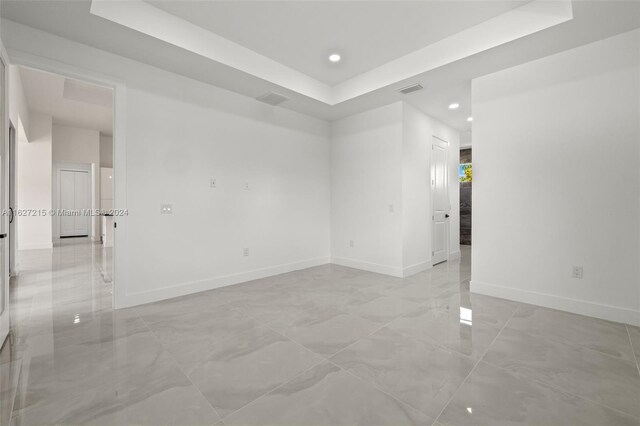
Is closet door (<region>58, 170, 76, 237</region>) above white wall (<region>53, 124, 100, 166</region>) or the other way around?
the other way around

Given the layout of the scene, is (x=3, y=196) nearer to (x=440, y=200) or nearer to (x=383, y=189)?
(x=383, y=189)

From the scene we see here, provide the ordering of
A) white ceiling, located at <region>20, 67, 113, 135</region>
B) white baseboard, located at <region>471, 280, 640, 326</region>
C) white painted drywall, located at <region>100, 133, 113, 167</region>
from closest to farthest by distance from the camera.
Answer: white baseboard, located at <region>471, 280, 640, 326</region>
white ceiling, located at <region>20, 67, 113, 135</region>
white painted drywall, located at <region>100, 133, 113, 167</region>

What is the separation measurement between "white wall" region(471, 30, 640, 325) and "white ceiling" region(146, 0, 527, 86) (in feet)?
3.38

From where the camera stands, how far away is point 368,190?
4984 millimetres

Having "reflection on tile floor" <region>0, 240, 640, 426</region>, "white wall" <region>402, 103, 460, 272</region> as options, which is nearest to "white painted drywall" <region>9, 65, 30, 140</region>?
"reflection on tile floor" <region>0, 240, 640, 426</region>

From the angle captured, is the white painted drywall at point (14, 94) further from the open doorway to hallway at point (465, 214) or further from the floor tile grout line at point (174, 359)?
the open doorway to hallway at point (465, 214)

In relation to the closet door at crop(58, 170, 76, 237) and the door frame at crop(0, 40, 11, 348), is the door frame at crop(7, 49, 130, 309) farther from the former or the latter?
the closet door at crop(58, 170, 76, 237)

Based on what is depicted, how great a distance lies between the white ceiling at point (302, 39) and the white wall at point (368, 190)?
693 mm

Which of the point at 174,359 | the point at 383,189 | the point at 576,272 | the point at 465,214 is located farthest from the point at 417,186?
the point at 465,214

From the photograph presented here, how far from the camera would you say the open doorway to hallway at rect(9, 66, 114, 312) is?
4.20 metres

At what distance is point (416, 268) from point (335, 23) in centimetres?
375

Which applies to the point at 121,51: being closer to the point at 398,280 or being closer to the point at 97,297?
the point at 97,297

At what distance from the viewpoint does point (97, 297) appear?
352cm

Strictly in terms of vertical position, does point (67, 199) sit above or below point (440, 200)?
above
